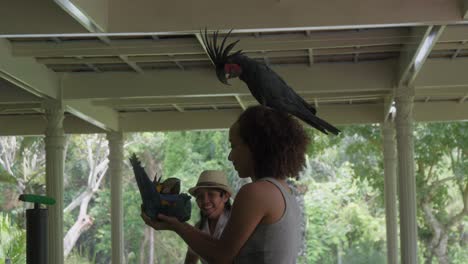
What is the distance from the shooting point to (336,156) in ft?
106

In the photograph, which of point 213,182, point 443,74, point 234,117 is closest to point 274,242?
point 213,182

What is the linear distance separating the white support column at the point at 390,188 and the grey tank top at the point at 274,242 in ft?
45.0

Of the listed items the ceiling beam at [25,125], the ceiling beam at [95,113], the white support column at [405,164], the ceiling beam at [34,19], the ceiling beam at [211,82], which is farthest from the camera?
the ceiling beam at [25,125]

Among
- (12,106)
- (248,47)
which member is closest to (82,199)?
(12,106)

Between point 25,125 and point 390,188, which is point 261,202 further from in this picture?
point 25,125

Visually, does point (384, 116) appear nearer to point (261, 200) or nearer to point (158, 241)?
point (261, 200)

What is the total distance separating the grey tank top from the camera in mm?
2414

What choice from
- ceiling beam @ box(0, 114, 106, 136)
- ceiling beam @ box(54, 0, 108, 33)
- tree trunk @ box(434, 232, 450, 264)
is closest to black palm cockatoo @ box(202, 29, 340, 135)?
ceiling beam @ box(54, 0, 108, 33)

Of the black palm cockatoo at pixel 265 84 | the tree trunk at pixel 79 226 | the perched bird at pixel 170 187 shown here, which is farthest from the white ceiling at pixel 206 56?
the tree trunk at pixel 79 226

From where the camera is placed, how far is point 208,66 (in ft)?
40.9

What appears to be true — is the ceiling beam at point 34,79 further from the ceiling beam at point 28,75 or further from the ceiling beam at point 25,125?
the ceiling beam at point 25,125

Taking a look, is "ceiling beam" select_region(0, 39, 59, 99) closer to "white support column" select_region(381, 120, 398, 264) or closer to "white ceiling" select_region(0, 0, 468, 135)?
"white ceiling" select_region(0, 0, 468, 135)

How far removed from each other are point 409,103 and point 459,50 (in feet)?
3.29

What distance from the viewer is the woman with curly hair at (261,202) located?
7.87ft
